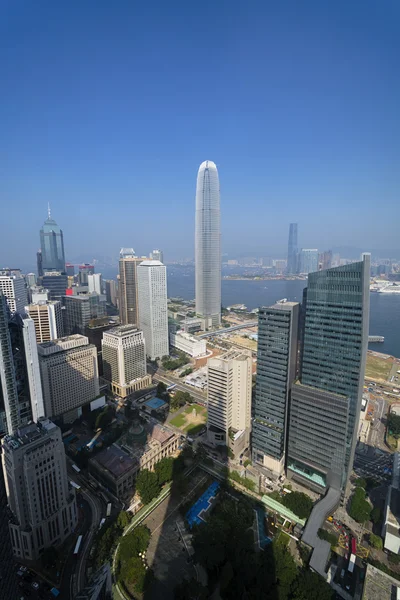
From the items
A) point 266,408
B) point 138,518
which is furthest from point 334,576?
point 138,518

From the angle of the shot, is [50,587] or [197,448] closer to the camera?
[50,587]

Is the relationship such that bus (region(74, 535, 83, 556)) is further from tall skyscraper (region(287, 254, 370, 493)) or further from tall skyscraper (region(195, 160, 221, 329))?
tall skyscraper (region(195, 160, 221, 329))

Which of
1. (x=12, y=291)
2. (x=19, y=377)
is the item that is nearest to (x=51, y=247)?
(x=12, y=291)

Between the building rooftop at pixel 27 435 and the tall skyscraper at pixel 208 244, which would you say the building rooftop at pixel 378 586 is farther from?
the tall skyscraper at pixel 208 244

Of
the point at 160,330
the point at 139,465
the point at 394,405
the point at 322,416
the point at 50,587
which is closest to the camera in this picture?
the point at 50,587

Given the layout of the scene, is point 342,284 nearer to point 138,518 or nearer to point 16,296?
point 138,518

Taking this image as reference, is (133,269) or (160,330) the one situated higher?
(133,269)

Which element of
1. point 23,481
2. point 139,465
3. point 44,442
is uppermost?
point 44,442

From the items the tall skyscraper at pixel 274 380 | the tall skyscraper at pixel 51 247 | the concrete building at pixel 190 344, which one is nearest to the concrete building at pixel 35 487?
the tall skyscraper at pixel 274 380
